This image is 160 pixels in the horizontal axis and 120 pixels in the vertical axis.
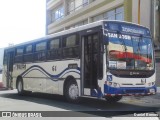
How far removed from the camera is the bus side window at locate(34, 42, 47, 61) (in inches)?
730

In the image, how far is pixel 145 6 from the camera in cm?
2738

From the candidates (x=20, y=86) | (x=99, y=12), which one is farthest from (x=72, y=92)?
(x=99, y=12)

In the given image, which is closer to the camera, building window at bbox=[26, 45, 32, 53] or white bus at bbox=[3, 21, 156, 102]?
white bus at bbox=[3, 21, 156, 102]

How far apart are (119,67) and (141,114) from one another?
96.5 inches

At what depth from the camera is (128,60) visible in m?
13.9

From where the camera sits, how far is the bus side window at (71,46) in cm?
1544

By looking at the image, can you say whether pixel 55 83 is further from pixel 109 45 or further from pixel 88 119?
pixel 88 119

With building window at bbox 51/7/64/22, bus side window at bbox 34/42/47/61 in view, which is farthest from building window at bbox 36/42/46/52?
building window at bbox 51/7/64/22

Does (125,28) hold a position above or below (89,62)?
above

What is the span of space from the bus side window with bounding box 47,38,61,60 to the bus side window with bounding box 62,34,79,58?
0.53m

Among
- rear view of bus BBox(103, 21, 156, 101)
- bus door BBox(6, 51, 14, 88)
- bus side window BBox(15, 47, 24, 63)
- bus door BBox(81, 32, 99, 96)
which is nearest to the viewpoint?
rear view of bus BBox(103, 21, 156, 101)

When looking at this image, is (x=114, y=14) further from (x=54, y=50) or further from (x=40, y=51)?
(x=54, y=50)

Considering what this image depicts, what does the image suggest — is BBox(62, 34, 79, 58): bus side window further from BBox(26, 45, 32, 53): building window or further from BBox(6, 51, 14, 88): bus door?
BBox(6, 51, 14, 88): bus door

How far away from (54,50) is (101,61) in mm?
4324
